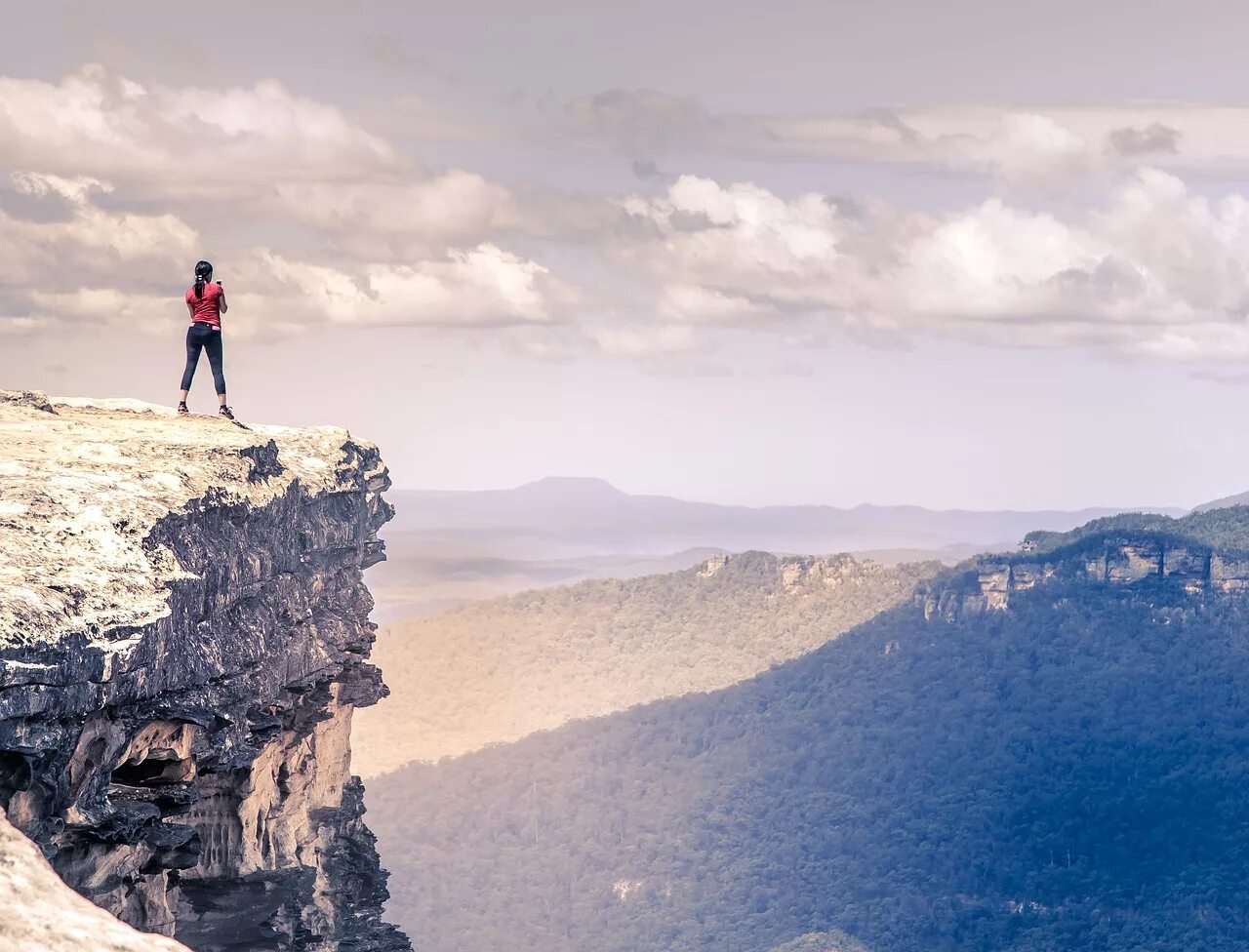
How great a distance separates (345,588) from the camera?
3953 centimetres

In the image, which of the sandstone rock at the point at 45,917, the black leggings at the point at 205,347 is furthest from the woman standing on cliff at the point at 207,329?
the sandstone rock at the point at 45,917

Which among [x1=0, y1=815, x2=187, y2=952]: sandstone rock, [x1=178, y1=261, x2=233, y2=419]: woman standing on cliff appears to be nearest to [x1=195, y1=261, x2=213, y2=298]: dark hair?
[x1=178, y1=261, x2=233, y2=419]: woman standing on cliff

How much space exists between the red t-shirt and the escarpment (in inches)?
68.5

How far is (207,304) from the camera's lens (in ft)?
122

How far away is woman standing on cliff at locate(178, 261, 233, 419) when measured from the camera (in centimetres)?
3709

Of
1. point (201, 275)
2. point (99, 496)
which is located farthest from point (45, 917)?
→ point (201, 275)

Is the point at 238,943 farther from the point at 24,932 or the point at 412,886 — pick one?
the point at 412,886

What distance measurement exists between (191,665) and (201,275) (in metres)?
13.2

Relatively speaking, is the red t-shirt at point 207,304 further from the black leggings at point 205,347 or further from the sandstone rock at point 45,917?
the sandstone rock at point 45,917

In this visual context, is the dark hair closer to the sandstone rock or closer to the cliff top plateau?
the cliff top plateau

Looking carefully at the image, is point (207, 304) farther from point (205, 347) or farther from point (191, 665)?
point (191, 665)

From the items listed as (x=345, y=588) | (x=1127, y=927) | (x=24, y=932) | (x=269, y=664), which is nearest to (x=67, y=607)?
(x=24, y=932)

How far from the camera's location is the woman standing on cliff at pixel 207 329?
122ft

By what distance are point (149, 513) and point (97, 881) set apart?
164 inches
